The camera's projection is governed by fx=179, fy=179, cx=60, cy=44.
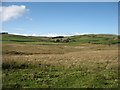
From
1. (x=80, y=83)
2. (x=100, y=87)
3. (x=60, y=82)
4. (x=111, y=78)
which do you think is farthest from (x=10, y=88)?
(x=111, y=78)

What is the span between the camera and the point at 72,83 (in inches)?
494

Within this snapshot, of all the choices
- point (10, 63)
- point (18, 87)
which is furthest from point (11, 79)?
point (10, 63)

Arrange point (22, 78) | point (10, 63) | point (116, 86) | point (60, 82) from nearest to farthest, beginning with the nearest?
point (116, 86) < point (60, 82) < point (22, 78) < point (10, 63)

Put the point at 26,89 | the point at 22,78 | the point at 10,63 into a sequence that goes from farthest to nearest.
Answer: the point at 10,63
the point at 22,78
the point at 26,89

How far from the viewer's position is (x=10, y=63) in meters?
19.1

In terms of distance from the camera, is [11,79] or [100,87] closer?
[100,87]

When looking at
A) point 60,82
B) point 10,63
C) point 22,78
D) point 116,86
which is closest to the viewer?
point 116,86

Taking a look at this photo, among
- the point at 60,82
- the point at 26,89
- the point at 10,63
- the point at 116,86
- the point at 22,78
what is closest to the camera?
the point at 26,89

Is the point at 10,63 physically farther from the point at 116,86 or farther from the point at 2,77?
the point at 116,86

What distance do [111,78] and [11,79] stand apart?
311 inches

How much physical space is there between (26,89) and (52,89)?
158cm

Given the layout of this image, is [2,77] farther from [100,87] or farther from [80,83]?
[100,87]

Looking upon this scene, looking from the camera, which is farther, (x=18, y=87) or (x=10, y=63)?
(x=10, y=63)

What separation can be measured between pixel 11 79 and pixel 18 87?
7.56 ft
